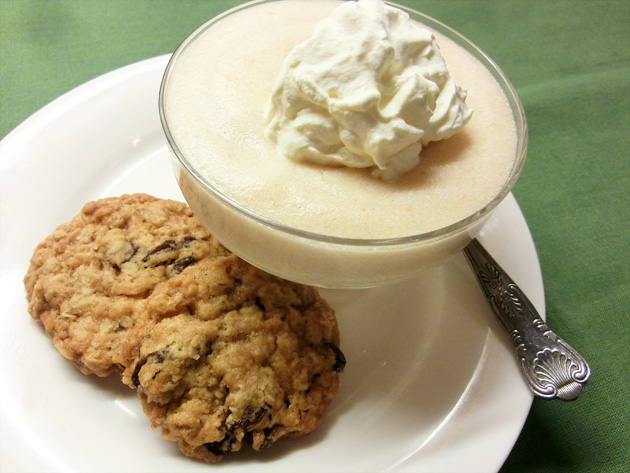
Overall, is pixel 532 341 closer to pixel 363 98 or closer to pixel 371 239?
pixel 371 239

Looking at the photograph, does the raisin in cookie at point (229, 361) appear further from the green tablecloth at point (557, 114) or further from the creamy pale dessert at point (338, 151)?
the green tablecloth at point (557, 114)

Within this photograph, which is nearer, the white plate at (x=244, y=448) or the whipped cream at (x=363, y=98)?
the whipped cream at (x=363, y=98)

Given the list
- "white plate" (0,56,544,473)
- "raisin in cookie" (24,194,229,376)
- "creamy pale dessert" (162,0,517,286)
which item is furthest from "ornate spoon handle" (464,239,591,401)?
"raisin in cookie" (24,194,229,376)

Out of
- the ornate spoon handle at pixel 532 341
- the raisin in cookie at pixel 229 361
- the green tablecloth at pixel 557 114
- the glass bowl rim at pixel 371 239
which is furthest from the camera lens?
the green tablecloth at pixel 557 114

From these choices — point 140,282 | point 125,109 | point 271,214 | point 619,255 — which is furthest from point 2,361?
point 619,255

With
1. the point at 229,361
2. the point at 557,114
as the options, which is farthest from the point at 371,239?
the point at 557,114

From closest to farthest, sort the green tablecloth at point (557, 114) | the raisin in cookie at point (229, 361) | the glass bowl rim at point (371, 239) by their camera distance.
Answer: the glass bowl rim at point (371, 239), the raisin in cookie at point (229, 361), the green tablecloth at point (557, 114)

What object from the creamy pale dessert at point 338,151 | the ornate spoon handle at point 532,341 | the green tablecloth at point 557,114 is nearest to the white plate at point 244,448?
the ornate spoon handle at point 532,341

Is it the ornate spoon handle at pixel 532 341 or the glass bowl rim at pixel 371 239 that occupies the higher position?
the glass bowl rim at pixel 371 239
